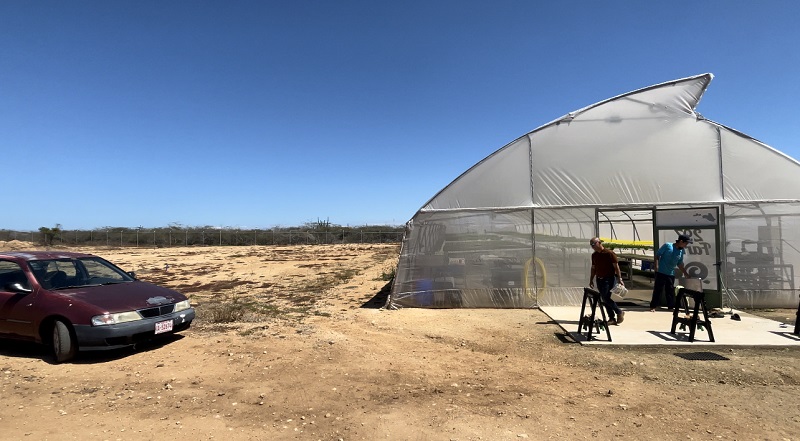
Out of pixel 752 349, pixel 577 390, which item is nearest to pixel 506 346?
pixel 577 390

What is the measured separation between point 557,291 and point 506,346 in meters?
4.39

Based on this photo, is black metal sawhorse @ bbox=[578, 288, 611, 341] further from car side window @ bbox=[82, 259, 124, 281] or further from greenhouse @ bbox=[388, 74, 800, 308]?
car side window @ bbox=[82, 259, 124, 281]

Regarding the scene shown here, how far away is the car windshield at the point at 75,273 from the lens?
7066mm

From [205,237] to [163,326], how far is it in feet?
178

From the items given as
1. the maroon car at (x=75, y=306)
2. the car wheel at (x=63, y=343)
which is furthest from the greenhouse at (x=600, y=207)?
the car wheel at (x=63, y=343)

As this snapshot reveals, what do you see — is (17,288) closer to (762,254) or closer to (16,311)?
(16,311)

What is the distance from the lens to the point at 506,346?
301 inches

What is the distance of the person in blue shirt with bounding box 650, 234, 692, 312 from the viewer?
31.4 ft

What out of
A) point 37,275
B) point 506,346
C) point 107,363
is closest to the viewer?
point 107,363

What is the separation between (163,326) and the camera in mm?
6852

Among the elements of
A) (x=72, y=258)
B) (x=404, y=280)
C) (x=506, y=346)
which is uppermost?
(x=72, y=258)

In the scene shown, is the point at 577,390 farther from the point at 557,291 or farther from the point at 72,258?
the point at 72,258

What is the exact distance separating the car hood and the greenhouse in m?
5.94

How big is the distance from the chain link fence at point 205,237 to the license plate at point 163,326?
4863cm
